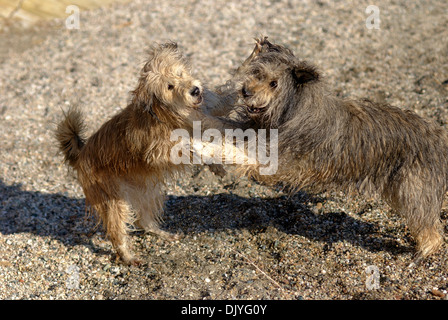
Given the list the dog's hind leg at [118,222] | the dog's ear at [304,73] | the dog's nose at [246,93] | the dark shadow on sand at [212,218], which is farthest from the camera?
the dark shadow on sand at [212,218]

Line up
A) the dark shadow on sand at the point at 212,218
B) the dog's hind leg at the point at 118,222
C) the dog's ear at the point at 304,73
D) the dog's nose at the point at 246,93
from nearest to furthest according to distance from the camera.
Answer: the dog's ear at the point at 304,73, the dog's nose at the point at 246,93, the dog's hind leg at the point at 118,222, the dark shadow on sand at the point at 212,218

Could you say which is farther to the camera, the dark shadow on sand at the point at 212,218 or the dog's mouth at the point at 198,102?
the dark shadow on sand at the point at 212,218

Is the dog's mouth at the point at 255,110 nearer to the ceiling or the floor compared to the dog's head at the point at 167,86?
nearer to the floor

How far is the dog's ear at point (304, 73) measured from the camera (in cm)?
435

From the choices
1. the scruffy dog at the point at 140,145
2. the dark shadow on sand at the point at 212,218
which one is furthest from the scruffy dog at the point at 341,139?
the dark shadow on sand at the point at 212,218

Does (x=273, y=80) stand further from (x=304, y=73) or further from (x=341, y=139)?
(x=341, y=139)

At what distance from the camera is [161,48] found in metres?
4.72

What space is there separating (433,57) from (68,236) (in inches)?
260

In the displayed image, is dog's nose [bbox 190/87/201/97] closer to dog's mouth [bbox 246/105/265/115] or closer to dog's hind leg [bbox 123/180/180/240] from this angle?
dog's mouth [bbox 246/105/265/115]

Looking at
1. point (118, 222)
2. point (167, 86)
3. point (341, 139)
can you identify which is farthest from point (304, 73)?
point (118, 222)

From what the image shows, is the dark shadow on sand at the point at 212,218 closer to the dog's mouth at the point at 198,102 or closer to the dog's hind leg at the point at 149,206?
the dog's hind leg at the point at 149,206

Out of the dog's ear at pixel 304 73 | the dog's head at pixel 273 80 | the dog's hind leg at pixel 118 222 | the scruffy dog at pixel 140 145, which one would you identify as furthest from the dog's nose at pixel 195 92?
the dog's hind leg at pixel 118 222

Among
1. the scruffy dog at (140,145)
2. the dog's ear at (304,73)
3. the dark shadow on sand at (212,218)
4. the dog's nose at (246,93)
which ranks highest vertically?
the dog's ear at (304,73)

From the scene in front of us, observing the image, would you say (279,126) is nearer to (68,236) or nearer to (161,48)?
(161,48)
